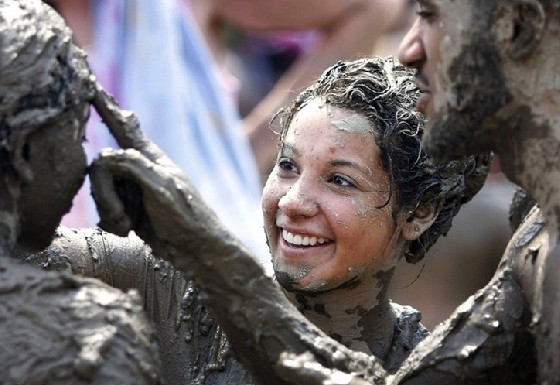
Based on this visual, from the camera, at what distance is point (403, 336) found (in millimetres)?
4312

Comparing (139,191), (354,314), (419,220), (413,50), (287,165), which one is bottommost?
(139,191)

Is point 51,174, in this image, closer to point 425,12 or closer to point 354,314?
point 425,12

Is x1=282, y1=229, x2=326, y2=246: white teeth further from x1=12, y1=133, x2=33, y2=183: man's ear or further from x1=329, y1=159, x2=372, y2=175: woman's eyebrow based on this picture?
x1=12, y1=133, x2=33, y2=183: man's ear

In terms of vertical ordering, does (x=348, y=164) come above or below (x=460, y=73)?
above

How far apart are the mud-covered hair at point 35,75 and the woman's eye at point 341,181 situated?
1.09 m

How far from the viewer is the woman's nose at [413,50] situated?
345 cm

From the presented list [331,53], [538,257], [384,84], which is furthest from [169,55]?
[538,257]

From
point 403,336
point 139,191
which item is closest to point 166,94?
point 403,336

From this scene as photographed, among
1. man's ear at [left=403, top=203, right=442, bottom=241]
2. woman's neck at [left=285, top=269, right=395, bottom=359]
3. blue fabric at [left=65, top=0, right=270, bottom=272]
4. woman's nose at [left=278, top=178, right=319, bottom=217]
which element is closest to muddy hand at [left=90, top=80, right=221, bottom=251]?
woman's nose at [left=278, top=178, right=319, bottom=217]

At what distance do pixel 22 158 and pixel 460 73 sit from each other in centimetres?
93

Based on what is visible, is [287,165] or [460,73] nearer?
[460,73]

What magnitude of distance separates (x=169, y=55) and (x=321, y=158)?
170cm

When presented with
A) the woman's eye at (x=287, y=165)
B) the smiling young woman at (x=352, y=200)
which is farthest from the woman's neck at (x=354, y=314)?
the woman's eye at (x=287, y=165)

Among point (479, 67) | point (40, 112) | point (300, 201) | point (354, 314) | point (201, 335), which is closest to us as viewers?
point (40, 112)
